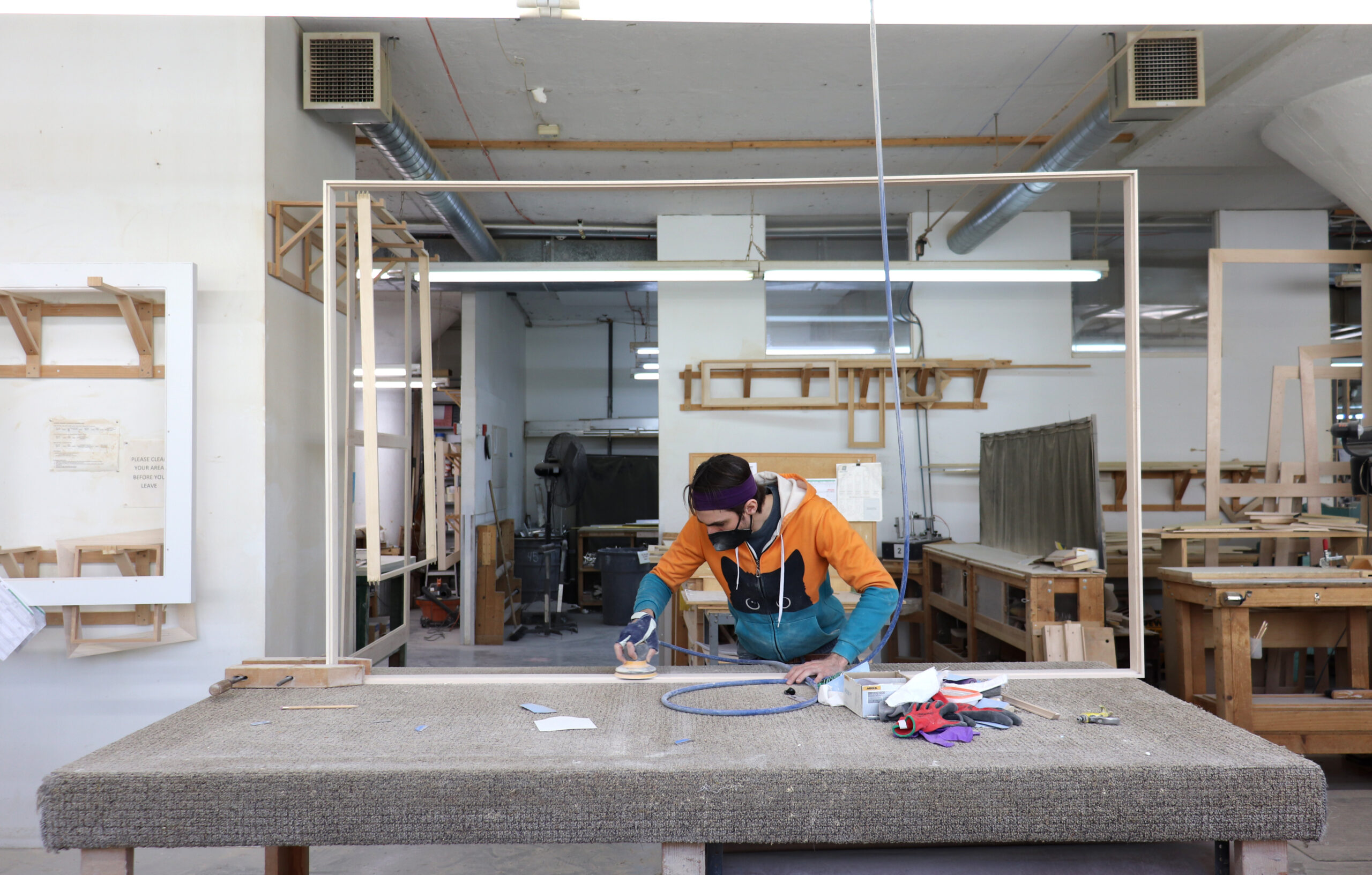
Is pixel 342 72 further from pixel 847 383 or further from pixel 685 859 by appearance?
pixel 847 383

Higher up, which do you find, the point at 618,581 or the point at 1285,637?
the point at 1285,637

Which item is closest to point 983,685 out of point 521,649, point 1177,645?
point 1177,645

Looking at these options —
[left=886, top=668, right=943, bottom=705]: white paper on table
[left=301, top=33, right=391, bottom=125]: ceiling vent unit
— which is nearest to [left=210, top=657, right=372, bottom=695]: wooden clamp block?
[left=886, top=668, right=943, bottom=705]: white paper on table

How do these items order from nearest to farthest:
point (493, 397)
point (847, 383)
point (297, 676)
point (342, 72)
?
point (297, 676) → point (342, 72) → point (847, 383) → point (493, 397)

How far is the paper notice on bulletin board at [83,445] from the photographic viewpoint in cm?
296

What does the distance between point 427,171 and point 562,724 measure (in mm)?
3704

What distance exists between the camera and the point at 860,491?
5.00 m

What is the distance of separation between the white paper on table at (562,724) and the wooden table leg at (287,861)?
0.69 meters

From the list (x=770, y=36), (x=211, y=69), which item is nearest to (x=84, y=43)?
(x=211, y=69)

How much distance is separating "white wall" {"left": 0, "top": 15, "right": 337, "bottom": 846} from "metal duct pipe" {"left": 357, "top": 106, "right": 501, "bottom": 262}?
74cm

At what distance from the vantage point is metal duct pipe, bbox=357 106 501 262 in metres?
3.94

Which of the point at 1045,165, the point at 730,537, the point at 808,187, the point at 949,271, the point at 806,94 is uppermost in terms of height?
the point at 806,94

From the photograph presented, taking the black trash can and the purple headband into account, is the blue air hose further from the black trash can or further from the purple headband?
the black trash can

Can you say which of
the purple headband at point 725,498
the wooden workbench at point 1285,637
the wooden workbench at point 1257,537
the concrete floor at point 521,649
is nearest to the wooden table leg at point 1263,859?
the purple headband at point 725,498
